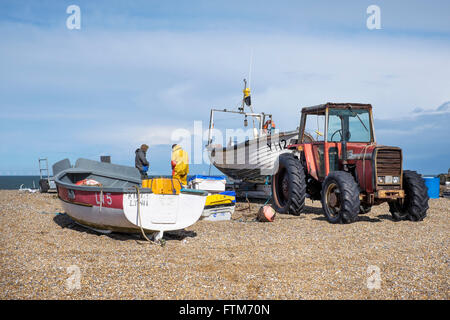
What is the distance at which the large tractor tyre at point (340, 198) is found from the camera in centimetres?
740

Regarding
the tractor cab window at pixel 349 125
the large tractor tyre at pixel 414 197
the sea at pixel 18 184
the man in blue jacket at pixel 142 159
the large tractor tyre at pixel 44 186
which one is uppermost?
the tractor cab window at pixel 349 125

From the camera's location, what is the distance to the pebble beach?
3975mm

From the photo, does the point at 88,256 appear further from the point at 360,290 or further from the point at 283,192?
the point at 283,192

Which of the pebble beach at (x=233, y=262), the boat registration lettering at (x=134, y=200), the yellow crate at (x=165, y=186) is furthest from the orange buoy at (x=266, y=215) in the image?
the boat registration lettering at (x=134, y=200)

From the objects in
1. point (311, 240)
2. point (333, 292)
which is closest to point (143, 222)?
point (311, 240)

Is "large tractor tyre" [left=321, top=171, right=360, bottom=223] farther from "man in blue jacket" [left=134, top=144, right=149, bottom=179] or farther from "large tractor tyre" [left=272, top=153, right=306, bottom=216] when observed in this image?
"man in blue jacket" [left=134, top=144, right=149, bottom=179]

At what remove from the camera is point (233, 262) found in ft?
16.5

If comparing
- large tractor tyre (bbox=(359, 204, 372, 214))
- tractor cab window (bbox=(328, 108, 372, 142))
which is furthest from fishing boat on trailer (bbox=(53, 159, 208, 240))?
large tractor tyre (bbox=(359, 204, 372, 214))

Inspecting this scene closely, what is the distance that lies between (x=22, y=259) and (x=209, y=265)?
7.95 feet

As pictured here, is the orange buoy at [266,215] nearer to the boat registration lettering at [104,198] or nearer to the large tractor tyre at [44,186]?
the boat registration lettering at [104,198]

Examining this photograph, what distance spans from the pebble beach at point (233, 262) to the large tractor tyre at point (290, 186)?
0.93 meters

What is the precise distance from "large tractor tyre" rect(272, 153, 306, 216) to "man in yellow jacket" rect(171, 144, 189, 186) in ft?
7.65

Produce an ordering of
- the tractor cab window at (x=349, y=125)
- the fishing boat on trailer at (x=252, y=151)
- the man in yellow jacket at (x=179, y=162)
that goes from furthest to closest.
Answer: the fishing boat on trailer at (x=252, y=151), the tractor cab window at (x=349, y=125), the man in yellow jacket at (x=179, y=162)
